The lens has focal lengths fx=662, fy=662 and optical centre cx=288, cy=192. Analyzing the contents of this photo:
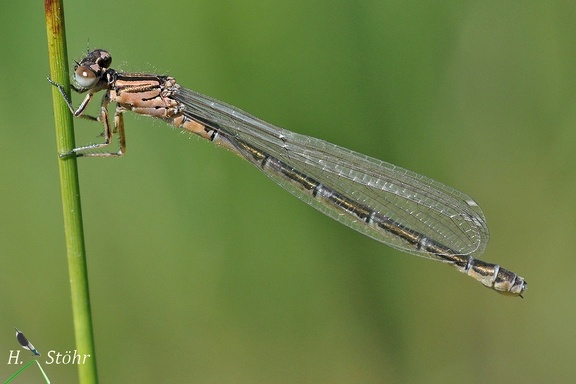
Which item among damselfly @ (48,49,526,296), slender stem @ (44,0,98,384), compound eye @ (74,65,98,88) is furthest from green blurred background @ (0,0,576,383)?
slender stem @ (44,0,98,384)

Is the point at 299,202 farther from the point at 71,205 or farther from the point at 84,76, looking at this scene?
the point at 71,205

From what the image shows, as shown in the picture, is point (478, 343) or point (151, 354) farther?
point (478, 343)

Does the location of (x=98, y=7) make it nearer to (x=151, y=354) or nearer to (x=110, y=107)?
(x=110, y=107)

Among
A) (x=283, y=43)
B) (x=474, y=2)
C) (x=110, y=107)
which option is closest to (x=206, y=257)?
(x=110, y=107)

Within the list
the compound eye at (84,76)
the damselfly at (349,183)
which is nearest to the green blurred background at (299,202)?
the damselfly at (349,183)

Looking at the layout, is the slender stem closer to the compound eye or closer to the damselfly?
the compound eye

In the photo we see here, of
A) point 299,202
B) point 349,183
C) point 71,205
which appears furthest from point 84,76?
point 349,183
